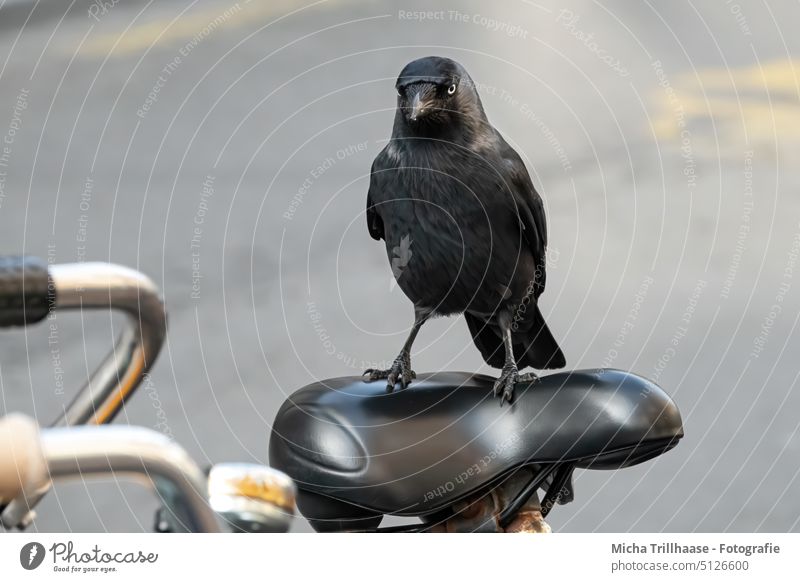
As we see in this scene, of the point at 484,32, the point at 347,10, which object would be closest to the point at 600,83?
the point at 484,32

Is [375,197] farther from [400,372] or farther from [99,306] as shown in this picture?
[99,306]

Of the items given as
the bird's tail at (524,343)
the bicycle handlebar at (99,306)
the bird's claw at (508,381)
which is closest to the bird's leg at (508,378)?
the bird's claw at (508,381)

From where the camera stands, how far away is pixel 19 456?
75cm

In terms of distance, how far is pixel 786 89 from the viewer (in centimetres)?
286

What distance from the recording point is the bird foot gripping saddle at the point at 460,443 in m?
1.68

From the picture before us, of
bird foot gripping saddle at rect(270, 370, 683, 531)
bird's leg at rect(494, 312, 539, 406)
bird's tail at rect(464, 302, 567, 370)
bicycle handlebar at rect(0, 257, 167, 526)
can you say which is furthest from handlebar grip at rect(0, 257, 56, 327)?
bird's tail at rect(464, 302, 567, 370)

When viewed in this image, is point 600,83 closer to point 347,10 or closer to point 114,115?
point 347,10

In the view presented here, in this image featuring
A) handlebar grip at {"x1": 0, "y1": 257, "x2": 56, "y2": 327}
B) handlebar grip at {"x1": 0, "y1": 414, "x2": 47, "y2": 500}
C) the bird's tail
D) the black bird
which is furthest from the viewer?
the bird's tail

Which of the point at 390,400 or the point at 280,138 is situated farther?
the point at 280,138

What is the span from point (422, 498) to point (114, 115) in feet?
6.05

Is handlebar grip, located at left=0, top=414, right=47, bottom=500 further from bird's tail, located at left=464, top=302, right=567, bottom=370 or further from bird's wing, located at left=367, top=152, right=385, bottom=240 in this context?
bird's tail, located at left=464, top=302, right=567, bottom=370

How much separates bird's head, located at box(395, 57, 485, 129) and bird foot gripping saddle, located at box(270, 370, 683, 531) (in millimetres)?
446

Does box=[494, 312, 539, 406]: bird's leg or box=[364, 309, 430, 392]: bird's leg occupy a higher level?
box=[364, 309, 430, 392]: bird's leg

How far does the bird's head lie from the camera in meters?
1.75
